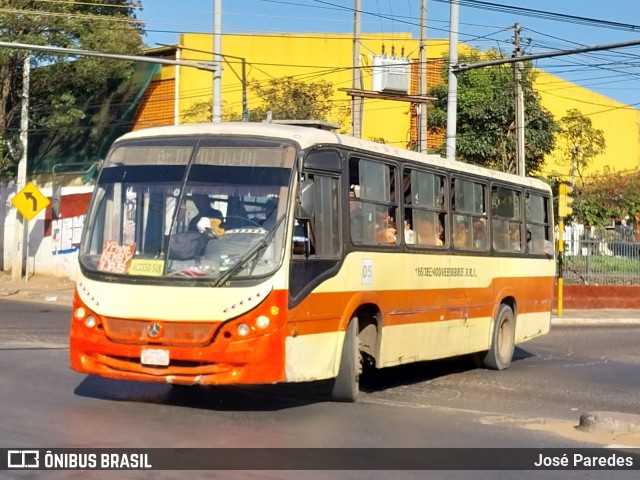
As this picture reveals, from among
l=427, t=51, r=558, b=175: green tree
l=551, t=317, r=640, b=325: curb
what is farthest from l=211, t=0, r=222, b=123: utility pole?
l=427, t=51, r=558, b=175: green tree

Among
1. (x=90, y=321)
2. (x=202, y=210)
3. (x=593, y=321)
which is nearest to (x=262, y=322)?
(x=202, y=210)

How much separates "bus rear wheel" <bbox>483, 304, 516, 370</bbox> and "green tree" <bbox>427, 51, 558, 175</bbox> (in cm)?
2069

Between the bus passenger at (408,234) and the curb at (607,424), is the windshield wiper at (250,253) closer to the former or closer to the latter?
the bus passenger at (408,234)

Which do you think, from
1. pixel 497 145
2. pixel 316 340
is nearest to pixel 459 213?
pixel 316 340

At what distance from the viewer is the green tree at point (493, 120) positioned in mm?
36562

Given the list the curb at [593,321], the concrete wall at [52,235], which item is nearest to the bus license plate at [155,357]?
the curb at [593,321]

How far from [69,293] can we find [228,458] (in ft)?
75.9

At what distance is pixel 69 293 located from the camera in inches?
1192

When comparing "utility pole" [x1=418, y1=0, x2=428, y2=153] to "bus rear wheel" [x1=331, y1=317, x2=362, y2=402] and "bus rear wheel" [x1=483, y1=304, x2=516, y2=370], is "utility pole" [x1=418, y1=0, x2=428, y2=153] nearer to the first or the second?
"bus rear wheel" [x1=483, y1=304, x2=516, y2=370]

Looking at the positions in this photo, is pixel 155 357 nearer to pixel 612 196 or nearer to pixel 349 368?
pixel 349 368

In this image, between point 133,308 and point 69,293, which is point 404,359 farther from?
point 69,293

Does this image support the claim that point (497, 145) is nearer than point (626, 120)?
Yes

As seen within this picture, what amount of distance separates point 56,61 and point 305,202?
24642mm

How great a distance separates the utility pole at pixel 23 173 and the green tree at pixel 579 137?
21068 millimetres
